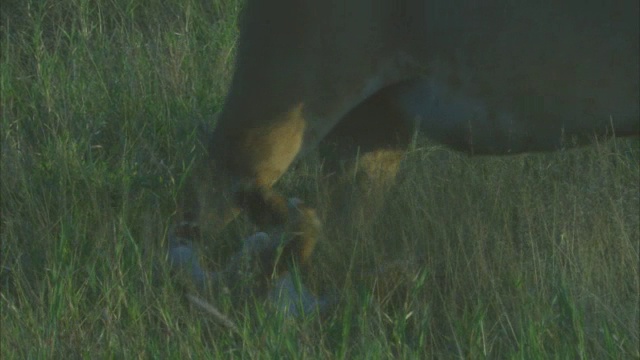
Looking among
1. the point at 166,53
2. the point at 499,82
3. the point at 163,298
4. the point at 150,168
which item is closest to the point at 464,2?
the point at 499,82

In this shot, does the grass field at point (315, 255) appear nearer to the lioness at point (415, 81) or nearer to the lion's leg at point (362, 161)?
the lion's leg at point (362, 161)

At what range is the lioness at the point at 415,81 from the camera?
3420mm

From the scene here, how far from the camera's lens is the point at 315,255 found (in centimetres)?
414

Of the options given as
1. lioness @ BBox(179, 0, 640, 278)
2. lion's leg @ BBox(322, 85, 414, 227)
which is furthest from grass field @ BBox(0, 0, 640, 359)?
lioness @ BBox(179, 0, 640, 278)

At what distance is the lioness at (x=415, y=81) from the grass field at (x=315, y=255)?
239 mm

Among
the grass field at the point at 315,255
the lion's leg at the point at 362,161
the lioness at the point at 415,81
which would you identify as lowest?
the grass field at the point at 315,255

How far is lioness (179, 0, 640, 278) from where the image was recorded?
342 centimetres

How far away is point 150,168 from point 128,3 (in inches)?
64.6

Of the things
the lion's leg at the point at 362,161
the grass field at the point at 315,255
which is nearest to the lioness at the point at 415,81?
the lion's leg at the point at 362,161

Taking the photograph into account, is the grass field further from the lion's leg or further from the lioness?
the lioness

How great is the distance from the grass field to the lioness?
239mm

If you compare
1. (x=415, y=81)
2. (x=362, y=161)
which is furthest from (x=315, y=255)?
(x=415, y=81)

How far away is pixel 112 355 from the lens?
354 centimetres

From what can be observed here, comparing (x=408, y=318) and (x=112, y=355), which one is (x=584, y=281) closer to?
(x=408, y=318)
